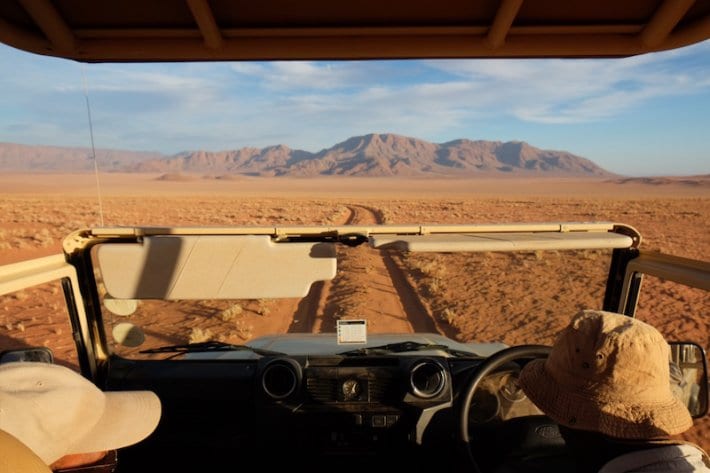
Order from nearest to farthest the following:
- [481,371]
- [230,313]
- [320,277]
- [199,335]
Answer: [481,371] < [320,277] < [199,335] < [230,313]

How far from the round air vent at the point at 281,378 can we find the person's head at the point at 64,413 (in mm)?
799

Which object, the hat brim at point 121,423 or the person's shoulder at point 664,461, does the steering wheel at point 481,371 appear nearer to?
the person's shoulder at point 664,461

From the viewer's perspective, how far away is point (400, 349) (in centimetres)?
318

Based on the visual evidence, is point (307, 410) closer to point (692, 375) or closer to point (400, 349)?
point (400, 349)

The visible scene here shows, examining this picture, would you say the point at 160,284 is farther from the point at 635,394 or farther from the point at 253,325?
the point at 253,325

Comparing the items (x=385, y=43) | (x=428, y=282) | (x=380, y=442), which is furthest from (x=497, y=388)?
(x=428, y=282)

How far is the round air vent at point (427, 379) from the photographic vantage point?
283 centimetres

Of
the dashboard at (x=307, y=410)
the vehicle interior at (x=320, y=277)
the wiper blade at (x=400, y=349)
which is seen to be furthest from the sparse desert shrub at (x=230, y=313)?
the wiper blade at (x=400, y=349)

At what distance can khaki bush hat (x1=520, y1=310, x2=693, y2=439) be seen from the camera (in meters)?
1.38

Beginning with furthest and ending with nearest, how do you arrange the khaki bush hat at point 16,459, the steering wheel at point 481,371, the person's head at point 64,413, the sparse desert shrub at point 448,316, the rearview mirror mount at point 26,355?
the sparse desert shrub at point 448,316 → the rearview mirror mount at point 26,355 → the steering wheel at point 481,371 → the person's head at point 64,413 → the khaki bush hat at point 16,459

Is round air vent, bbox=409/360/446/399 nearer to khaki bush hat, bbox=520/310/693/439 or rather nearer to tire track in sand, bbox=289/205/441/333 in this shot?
khaki bush hat, bbox=520/310/693/439

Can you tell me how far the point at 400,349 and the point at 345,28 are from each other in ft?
6.60

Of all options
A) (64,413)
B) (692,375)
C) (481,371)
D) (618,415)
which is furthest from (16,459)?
(692,375)

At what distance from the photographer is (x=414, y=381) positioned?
2.85 meters
